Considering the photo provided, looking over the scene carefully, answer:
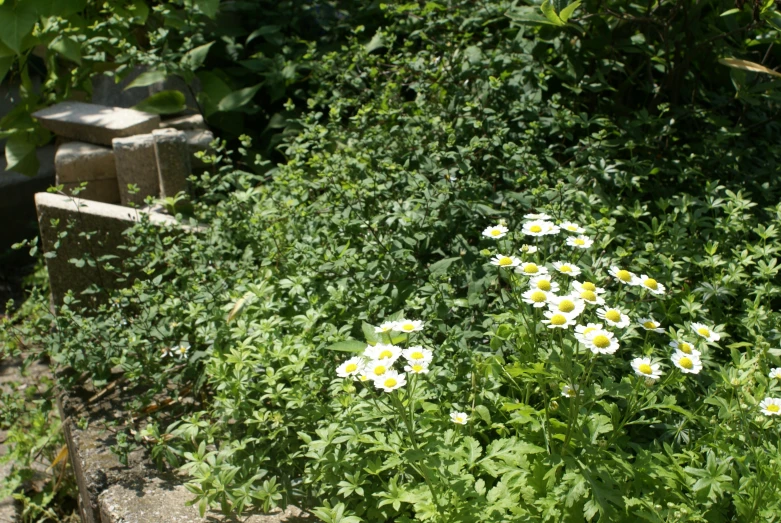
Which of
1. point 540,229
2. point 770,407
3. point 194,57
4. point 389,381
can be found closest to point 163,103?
point 194,57

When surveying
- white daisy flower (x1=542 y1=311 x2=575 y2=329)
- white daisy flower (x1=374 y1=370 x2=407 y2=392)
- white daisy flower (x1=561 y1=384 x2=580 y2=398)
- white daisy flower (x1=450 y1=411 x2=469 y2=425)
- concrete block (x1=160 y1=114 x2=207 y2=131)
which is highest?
white daisy flower (x1=542 y1=311 x2=575 y2=329)

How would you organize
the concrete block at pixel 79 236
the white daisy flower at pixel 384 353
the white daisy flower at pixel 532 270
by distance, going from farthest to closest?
the concrete block at pixel 79 236 < the white daisy flower at pixel 532 270 < the white daisy flower at pixel 384 353

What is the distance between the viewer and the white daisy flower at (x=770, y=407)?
6.31 feet

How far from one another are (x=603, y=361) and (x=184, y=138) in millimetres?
2357

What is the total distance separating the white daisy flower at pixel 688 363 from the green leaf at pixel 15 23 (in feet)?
11.3

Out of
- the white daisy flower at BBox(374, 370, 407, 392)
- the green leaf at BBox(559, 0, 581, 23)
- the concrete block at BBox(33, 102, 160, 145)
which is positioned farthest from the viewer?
the concrete block at BBox(33, 102, 160, 145)

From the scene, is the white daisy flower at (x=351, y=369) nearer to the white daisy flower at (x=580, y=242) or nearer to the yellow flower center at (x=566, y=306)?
the yellow flower center at (x=566, y=306)

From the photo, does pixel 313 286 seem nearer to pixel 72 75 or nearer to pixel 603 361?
pixel 603 361

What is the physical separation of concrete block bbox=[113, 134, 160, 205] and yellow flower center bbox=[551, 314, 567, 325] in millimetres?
2545

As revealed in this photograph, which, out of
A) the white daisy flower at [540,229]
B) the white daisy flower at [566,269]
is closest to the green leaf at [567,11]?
the white daisy flower at [540,229]

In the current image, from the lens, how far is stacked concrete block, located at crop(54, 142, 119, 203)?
12.5 ft

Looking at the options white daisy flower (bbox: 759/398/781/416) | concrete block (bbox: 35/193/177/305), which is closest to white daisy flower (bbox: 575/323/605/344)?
white daisy flower (bbox: 759/398/781/416)

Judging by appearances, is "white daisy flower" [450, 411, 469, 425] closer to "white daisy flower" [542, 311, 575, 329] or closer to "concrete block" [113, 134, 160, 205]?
"white daisy flower" [542, 311, 575, 329]

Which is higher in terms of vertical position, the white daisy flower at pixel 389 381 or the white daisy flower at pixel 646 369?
the white daisy flower at pixel 389 381
